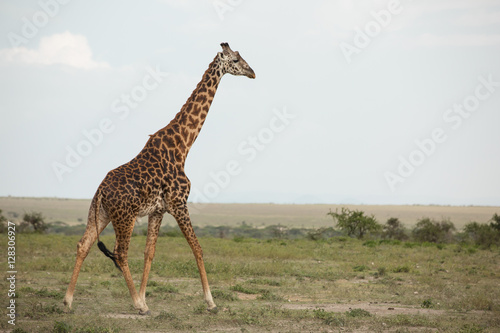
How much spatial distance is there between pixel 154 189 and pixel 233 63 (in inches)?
108

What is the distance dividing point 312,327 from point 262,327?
743 mm

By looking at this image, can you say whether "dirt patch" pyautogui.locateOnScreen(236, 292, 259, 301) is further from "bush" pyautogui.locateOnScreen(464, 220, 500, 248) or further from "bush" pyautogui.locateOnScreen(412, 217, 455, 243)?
"bush" pyautogui.locateOnScreen(412, 217, 455, 243)

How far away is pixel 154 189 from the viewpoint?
909 centimetres

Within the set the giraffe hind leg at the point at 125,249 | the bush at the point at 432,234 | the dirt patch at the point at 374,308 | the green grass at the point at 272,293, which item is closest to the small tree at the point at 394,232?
the bush at the point at 432,234

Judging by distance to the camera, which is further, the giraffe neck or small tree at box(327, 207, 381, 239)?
small tree at box(327, 207, 381, 239)

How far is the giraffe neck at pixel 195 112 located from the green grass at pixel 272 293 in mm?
2834

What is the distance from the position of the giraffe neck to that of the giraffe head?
0.10 metres

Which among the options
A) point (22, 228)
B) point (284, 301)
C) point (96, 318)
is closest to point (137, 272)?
point (284, 301)

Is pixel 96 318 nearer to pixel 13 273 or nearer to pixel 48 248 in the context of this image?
pixel 13 273

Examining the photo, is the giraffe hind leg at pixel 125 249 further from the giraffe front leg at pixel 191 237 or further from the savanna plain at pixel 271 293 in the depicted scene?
the giraffe front leg at pixel 191 237

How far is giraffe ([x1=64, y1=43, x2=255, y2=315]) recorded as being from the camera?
344 inches

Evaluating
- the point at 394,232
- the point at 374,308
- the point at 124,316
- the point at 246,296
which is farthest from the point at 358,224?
the point at 124,316

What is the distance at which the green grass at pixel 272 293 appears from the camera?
339 inches

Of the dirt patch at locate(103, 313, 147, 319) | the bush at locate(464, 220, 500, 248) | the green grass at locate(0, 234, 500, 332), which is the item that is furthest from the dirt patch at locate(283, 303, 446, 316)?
the bush at locate(464, 220, 500, 248)
